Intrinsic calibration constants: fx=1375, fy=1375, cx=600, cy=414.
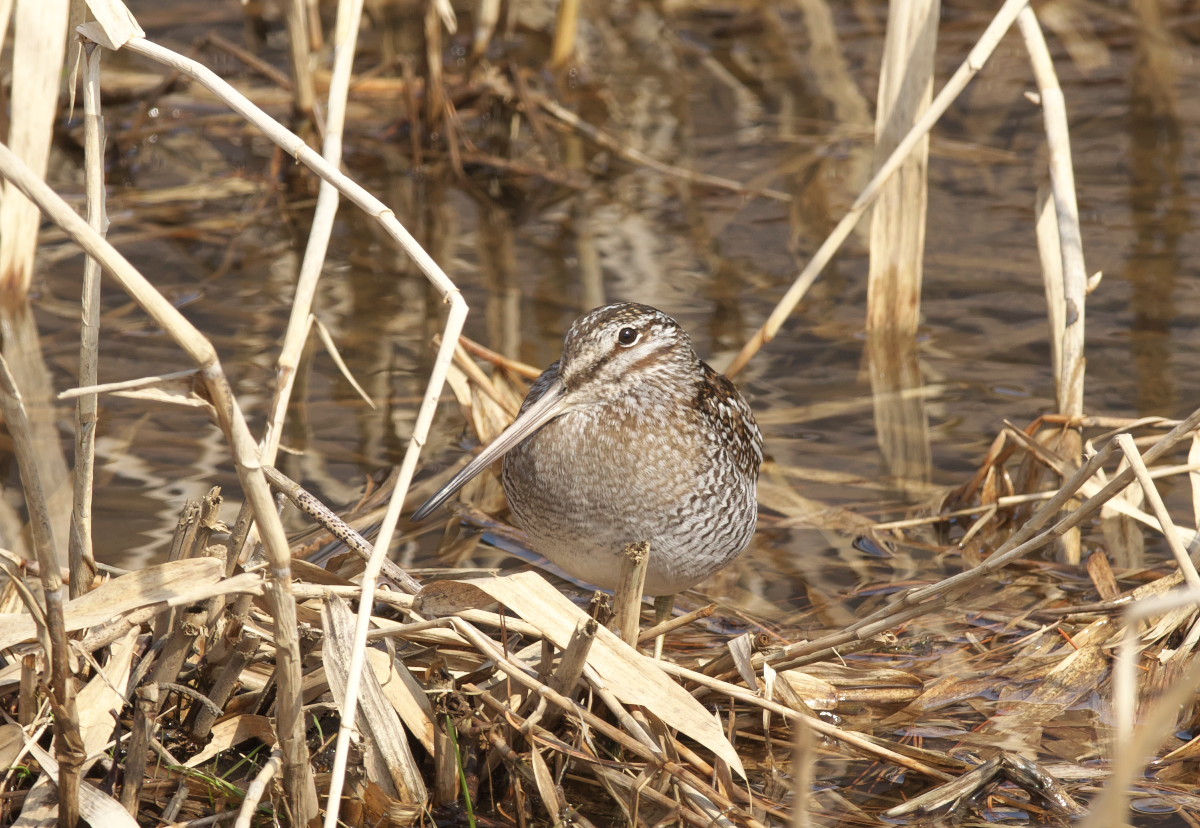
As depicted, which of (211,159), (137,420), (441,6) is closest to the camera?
(137,420)

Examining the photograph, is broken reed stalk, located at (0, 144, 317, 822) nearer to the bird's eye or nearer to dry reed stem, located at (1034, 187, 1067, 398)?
the bird's eye

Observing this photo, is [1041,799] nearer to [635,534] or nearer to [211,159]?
[635,534]

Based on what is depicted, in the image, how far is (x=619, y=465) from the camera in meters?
3.76

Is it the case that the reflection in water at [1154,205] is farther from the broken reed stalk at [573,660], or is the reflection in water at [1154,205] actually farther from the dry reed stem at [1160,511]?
the broken reed stalk at [573,660]

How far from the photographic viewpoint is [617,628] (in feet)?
10.9

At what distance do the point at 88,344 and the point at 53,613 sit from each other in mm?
654

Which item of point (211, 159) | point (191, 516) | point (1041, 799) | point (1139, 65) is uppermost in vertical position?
point (1139, 65)

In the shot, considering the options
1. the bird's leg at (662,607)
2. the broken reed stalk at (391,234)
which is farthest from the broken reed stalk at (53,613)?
the bird's leg at (662,607)

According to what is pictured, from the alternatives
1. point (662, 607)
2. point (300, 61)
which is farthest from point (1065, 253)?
point (300, 61)

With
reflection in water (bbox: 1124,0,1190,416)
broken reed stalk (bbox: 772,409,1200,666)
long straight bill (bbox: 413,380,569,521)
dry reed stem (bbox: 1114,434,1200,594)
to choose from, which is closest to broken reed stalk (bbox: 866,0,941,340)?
reflection in water (bbox: 1124,0,1190,416)

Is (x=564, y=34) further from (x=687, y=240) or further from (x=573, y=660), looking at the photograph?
(x=573, y=660)

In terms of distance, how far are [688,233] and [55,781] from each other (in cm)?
503

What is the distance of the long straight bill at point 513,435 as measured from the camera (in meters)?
3.70

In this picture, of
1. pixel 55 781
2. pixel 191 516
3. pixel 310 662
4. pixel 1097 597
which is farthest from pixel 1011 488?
pixel 55 781
